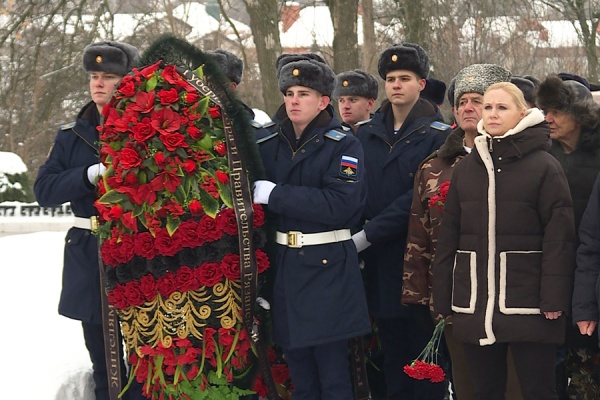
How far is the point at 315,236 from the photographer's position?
4.68 meters

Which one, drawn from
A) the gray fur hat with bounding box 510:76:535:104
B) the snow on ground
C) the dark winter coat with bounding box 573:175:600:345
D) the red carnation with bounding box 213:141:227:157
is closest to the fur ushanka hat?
the dark winter coat with bounding box 573:175:600:345

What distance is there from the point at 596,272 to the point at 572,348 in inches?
42.1

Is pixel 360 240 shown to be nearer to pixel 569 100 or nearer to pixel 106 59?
pixel 569 100

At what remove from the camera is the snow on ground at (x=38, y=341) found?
16.6 feet

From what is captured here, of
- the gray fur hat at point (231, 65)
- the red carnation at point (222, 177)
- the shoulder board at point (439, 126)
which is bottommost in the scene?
the red carnation at point (222, 177)

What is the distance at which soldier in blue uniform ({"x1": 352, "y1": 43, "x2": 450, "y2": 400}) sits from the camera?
5.27 meters

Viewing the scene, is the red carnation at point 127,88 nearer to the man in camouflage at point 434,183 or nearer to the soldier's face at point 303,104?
the soldier's face at point 303,104

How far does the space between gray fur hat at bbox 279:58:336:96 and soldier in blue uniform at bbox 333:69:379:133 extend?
59.2 inches

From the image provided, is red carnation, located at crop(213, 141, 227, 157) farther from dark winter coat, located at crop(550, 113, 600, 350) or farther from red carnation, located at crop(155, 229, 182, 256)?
dark winter coat, located at crop(550, 113, 600, 350)

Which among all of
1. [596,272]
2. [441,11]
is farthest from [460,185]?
[441,11]

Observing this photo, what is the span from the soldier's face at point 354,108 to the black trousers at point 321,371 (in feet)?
6.53

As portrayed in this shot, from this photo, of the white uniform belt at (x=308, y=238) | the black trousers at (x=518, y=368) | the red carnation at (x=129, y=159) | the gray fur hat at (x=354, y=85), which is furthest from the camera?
the gray fur hat at (x=354, y=85)

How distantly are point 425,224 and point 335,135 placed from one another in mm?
655

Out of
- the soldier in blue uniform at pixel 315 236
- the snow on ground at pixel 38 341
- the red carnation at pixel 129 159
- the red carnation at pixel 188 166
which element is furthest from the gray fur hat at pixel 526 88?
the snow on ground at pixel 38 341
